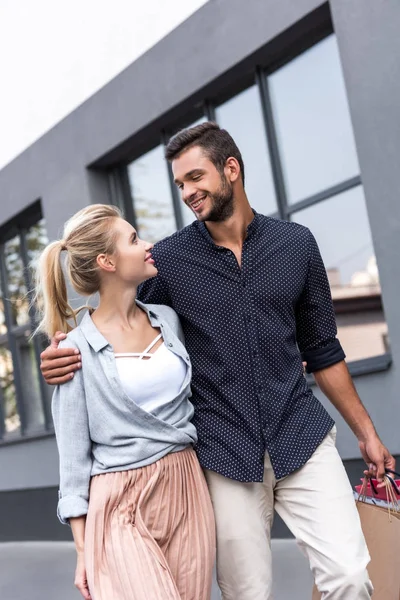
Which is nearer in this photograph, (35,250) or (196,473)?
(196,473)

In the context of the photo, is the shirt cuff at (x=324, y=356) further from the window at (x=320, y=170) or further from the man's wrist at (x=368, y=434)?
the window at (x=320, y=170)

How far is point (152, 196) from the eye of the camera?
26.0ft

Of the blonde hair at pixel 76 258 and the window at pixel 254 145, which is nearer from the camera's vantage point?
the blonde hair at pixel 76 258

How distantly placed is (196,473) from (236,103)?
4.56m

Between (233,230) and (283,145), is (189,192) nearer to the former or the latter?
(233,230)

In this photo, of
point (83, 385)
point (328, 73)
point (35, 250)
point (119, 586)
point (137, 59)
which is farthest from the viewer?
point (35, 250)

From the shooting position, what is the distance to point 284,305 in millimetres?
3141

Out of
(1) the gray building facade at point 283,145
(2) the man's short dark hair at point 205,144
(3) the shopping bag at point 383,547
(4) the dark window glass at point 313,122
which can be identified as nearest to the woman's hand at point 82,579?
(3) the shopping bag at point 383,547

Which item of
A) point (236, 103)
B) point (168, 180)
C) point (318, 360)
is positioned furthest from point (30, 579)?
point (318, 360)

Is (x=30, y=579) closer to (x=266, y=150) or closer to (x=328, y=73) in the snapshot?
(x=266, y=150)

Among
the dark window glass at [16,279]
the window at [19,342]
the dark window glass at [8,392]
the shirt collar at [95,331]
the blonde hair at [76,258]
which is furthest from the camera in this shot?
the dark window glass at [8,392]

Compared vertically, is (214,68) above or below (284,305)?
above

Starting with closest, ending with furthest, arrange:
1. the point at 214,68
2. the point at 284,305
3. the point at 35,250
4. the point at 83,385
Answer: the point at 83,385 → the point at 284,305 → the point at 214,68 → the point at 35,250

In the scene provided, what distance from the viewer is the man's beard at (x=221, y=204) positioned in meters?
3.14
